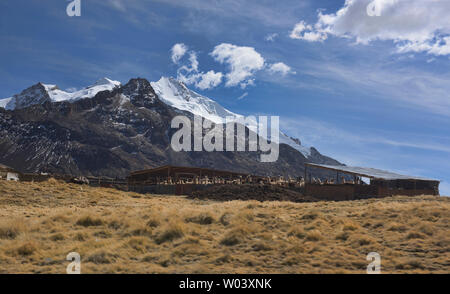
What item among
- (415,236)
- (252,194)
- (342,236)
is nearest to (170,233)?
(342,236)

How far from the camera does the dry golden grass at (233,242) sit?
405 inches

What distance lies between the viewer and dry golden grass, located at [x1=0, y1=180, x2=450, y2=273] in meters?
10.3

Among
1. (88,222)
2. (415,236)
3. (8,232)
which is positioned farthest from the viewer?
(88,222)

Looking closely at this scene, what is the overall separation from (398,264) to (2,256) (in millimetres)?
11272

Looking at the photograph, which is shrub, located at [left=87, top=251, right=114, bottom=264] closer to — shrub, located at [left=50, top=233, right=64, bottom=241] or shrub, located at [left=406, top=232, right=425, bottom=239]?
shrub, located at [left=50, top=233, right=64, bottom=241]

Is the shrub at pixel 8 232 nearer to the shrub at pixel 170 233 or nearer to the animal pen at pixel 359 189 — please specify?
the shrub at pixel 170 233

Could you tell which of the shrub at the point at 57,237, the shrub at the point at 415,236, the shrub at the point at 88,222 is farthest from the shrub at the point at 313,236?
the shrub at the point at 57,237

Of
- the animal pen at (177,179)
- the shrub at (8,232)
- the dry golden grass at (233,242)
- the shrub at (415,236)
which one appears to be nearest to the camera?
the dry golden grass at (233,242)

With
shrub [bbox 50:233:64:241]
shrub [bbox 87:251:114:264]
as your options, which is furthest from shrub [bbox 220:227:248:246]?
shrub [bbox 50:233:64:241]

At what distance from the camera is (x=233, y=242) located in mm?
12547

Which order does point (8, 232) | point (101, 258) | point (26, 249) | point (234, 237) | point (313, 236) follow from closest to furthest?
1. point (101, 258)
2. point (26, 249)
3. point (234, 237)
4. point (313, 236)
5. point (8, 232)

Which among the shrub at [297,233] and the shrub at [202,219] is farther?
the shrub at [202,219]

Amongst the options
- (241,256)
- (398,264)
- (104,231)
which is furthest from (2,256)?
(398,264)

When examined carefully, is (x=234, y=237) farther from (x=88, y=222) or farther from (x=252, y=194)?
(x=252, y=194)
